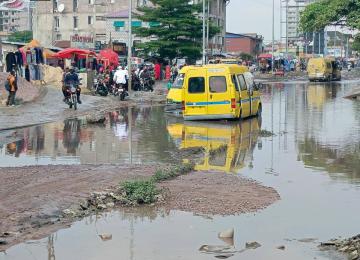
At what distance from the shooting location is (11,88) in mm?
27984

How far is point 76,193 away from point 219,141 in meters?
7.95

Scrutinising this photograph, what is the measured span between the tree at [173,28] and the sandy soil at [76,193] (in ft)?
143

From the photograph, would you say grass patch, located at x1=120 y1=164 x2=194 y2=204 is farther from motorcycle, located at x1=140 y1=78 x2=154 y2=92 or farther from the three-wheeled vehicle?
the three-wheeled vehicle

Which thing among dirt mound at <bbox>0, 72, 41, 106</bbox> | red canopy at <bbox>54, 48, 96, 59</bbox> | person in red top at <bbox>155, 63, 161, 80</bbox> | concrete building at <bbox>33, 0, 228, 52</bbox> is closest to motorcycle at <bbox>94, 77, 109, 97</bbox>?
dirt mound at <bbox>0, 72, 41, 106</bbox>

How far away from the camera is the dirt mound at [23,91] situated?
29906 mm

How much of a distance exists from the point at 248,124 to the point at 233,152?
6.99 meters

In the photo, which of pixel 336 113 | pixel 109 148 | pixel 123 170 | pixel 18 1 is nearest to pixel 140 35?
pixel 18 1

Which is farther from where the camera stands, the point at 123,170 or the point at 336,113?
the point at 336,113

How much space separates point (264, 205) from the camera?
Result: 34.2 ft

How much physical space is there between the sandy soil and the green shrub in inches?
10.0

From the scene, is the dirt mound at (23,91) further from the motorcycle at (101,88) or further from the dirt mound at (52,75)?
the dirt mound at (52,75)

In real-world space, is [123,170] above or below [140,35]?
below

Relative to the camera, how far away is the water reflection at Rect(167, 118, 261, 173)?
48.1ft

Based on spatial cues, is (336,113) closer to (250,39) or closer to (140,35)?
(140,35)
